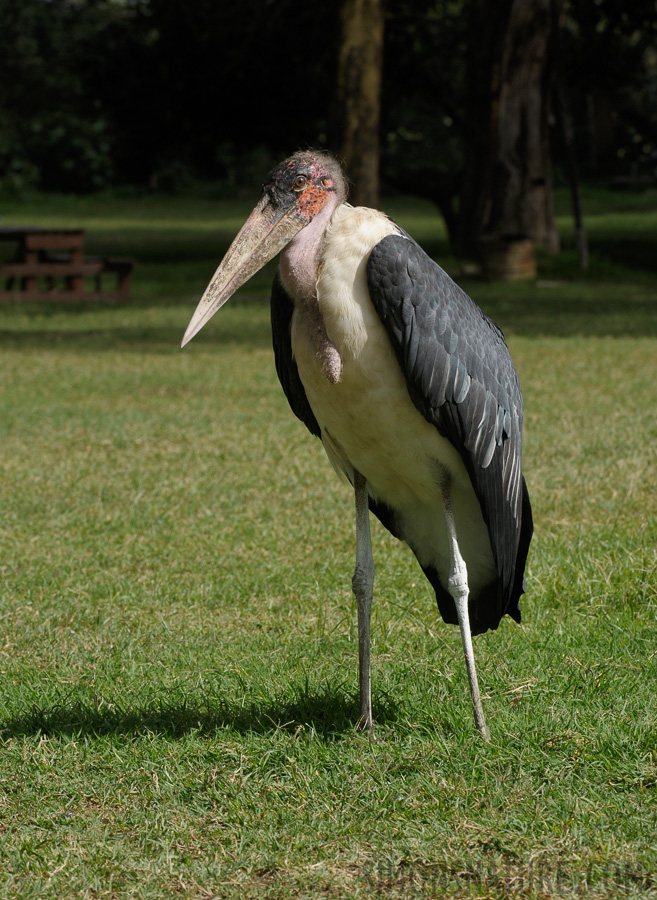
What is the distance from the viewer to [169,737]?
123 inches

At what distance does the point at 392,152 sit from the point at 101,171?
9.41 metres

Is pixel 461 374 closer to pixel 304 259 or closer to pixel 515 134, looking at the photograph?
pixel 304 259

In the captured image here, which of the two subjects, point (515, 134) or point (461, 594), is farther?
point (515, 134)

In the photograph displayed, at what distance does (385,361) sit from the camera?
2.85 metres

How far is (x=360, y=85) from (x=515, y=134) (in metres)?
3.32

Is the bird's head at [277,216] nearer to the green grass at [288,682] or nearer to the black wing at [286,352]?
the black wing at [286,352]

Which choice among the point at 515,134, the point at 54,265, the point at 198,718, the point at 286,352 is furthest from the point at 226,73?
the point at 198,718

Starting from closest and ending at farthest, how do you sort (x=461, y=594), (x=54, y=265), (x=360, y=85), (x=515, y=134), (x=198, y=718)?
(x=461, y=594)
(x=198, y=718)
(x=360, y=85)
(x=54, y=265)
(x=515, y=134)

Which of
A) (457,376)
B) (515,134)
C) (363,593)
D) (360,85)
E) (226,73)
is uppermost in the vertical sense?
(226,73)

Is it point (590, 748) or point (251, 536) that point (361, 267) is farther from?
point (251, 536)

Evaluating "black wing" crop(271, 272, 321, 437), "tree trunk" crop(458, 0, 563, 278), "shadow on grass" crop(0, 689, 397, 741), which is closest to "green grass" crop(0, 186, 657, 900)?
"shadow on grass" crop(0, 689, 397, 741)

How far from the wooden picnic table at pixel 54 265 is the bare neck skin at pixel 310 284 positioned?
12135 millimetres

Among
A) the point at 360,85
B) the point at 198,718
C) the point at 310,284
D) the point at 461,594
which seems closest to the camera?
the point at 310,284

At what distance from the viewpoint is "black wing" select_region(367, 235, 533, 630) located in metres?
2.78
